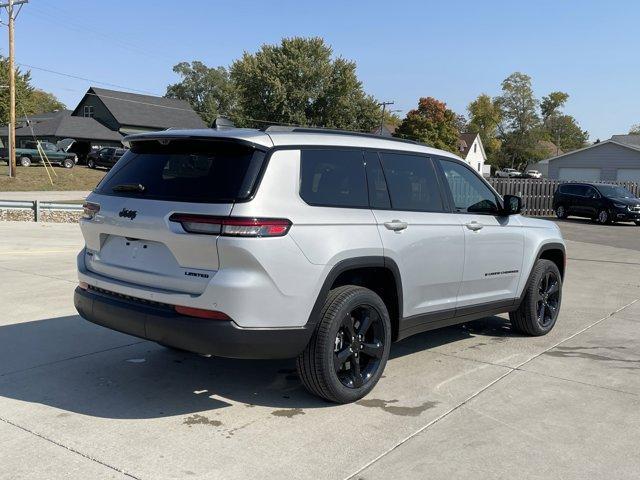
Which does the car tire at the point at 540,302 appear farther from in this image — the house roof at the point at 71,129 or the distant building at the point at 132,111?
the distant building at the point at 132,111

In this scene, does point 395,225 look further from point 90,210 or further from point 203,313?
point 90,210

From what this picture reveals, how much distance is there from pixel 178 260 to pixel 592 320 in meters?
5.43

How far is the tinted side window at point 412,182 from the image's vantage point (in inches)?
187

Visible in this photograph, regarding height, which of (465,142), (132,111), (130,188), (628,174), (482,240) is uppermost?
(465,142)

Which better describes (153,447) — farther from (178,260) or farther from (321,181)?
(321,181)

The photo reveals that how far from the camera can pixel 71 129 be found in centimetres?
5609

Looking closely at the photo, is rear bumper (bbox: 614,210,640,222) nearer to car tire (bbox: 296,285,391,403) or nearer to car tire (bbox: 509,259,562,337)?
car tire (bbox: 509,259,562,337)

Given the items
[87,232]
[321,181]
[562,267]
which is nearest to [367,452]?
[321,181]

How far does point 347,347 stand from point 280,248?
1.00m

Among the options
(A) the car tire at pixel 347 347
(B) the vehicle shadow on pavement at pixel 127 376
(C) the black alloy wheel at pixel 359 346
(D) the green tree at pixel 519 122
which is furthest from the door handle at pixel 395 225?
(D) the green tree at pixel 519 122

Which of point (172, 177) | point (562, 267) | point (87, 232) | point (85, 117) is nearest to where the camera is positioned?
point (172, 177)

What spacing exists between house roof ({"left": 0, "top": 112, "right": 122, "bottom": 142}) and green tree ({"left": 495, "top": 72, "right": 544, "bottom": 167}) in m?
69.2

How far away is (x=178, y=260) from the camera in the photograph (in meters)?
3.82

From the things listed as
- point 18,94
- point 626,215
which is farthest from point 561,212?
point 18,94
